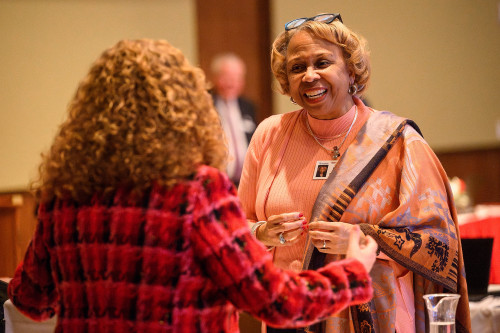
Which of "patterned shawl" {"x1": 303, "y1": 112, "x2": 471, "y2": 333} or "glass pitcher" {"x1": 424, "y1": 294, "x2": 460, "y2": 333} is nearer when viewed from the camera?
"glass pitcher" {"x1": 424, "y1": 294, "x2": 460, "y2": 333}

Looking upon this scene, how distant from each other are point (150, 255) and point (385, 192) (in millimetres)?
970

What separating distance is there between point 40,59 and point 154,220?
16.7 ft

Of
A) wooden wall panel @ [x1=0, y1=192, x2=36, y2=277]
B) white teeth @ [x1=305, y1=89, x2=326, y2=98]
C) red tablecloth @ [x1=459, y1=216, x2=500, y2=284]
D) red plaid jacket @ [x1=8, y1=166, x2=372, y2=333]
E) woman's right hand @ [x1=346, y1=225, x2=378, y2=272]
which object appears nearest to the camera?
red plaid jacket @ [x1=8, y1=166, x2=372, y2=333]

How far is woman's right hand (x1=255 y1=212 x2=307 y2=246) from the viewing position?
6.48 ft

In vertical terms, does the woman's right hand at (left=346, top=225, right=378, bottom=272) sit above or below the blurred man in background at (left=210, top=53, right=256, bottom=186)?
above

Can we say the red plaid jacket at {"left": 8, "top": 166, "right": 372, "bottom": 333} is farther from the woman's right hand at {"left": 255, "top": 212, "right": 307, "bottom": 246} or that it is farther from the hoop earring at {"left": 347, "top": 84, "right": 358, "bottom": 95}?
the hoop earring at {"left": 347, "top": 84, "right": 358, "bottom": 95}

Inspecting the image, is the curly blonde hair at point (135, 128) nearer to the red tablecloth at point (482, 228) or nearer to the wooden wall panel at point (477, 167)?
the red tablecloth at point (482, 228)

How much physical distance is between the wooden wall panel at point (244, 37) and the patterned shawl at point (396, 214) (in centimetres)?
448

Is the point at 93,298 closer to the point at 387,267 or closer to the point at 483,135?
the point at 387,267

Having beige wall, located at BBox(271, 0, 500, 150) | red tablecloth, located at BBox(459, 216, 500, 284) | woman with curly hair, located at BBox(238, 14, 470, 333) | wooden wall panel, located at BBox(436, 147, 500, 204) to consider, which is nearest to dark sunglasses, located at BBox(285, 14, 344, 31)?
woman with curly hair, located at BBox(238, 14, 470, 333)

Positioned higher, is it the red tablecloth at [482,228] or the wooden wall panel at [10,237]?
the red tablecloth at [482,228]

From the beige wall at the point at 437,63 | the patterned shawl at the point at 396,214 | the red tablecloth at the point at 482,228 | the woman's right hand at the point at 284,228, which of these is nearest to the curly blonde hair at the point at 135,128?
the woman's right hand at the point at 284,228

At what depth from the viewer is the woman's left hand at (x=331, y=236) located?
192 cm

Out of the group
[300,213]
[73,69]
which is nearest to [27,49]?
[73,69]
